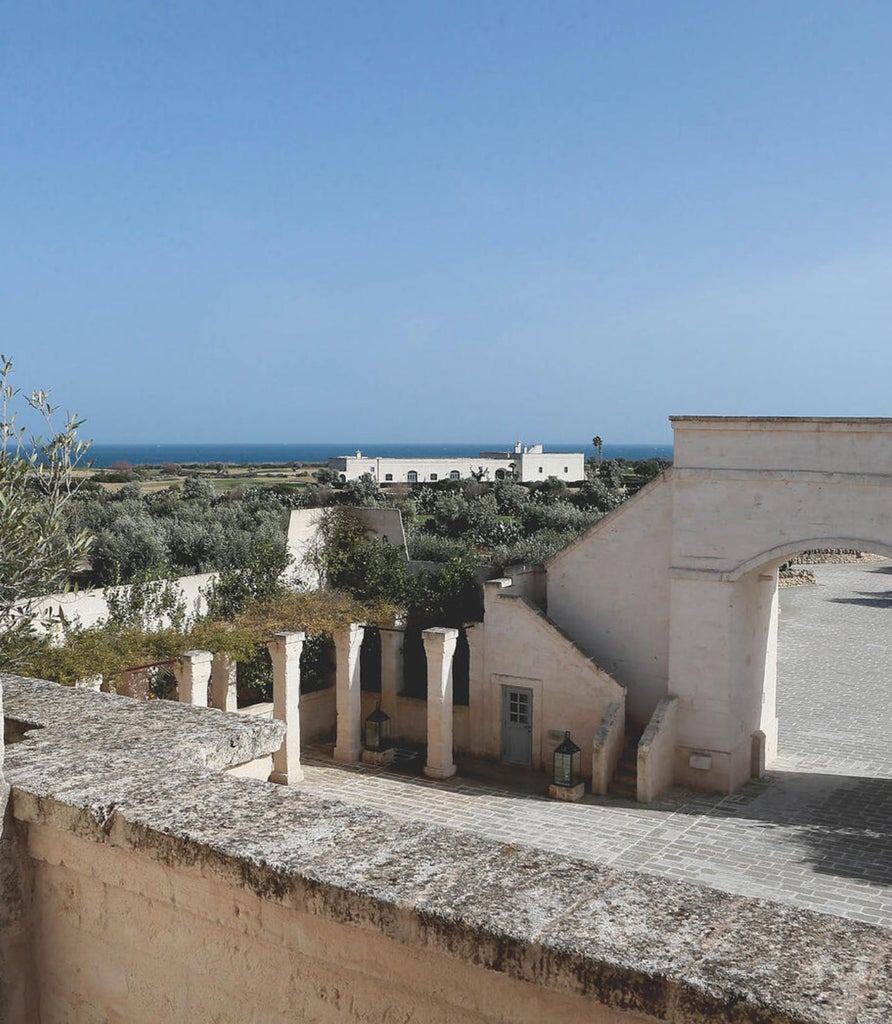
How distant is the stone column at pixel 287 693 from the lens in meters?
16.0

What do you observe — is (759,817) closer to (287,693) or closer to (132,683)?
(287,693)

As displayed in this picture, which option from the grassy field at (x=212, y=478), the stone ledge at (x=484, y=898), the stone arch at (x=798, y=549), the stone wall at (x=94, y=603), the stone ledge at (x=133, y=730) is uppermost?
the stone ledge at (x=133, y=730)

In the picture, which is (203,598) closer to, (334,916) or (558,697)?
(558,697)

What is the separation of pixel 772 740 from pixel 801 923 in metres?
16.4

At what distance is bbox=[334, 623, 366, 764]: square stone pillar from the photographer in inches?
693

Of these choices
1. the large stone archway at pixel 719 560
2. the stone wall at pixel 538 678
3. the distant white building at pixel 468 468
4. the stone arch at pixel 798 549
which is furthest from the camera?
the distant white building at pixel 468 468

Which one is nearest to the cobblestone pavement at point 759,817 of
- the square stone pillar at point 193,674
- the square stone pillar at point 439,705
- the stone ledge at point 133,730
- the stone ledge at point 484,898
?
the square stone pillar at point 439,705

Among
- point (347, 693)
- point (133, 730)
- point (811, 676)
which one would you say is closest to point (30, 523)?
point (133, 730)

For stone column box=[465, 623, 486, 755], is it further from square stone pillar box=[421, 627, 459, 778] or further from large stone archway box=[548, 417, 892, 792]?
large stone archway box=[548, 417, 892, 792]

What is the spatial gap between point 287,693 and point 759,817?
7.60 metres

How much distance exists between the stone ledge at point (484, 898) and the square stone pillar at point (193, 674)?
11930 mm

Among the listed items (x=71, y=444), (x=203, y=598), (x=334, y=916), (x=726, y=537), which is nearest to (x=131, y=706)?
(x=334, y=916)

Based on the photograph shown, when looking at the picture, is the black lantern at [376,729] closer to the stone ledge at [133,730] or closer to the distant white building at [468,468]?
the stone ledge at [133,730]

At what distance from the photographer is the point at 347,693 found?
17609 mm
